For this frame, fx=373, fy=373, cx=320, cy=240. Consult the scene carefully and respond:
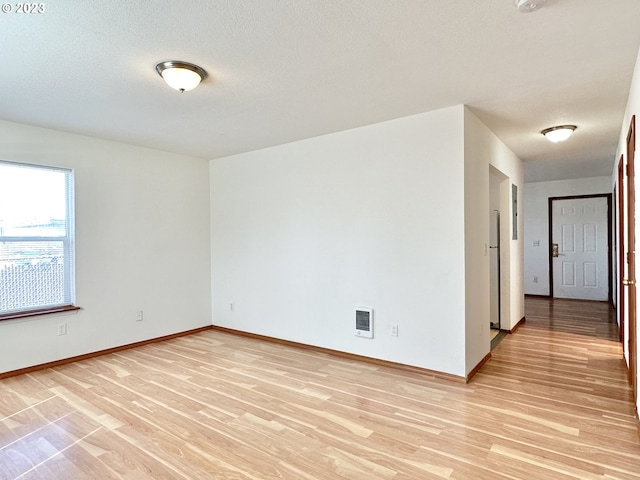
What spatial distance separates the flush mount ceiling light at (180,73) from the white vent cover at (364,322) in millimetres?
2583

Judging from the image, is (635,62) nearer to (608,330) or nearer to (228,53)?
(228,53)

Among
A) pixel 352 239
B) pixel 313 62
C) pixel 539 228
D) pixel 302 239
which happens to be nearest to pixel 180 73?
pixel 313 62

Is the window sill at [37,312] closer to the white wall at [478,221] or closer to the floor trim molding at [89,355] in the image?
the floor trim molding at [89,355]

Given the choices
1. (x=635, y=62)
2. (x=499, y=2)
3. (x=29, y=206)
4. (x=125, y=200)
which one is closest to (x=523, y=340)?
(x=635, y=62)

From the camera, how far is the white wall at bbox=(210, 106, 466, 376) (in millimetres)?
3359

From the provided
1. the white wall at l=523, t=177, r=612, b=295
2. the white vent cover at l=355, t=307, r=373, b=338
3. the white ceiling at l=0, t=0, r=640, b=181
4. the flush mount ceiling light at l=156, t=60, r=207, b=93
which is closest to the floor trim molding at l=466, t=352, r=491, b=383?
the white vent cover at l=355, t=307, r=373, b=338

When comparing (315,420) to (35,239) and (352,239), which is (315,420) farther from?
→ (35,239)

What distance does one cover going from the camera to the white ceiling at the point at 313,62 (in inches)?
75.8

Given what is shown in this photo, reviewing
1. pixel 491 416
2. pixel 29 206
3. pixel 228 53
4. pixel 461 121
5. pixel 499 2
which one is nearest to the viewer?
pixel 499 2

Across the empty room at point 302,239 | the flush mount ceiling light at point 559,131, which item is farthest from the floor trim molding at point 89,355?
the flush mount ceiling light at point 559,131

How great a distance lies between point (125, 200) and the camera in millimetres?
4445

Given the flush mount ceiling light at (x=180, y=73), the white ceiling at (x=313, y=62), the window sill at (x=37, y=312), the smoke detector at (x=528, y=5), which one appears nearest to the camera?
the smoke detector at (x=528, y=5)

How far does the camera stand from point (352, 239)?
157 inches

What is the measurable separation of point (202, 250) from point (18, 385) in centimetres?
254
